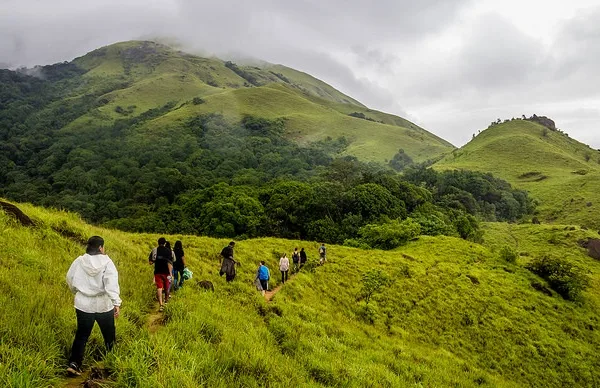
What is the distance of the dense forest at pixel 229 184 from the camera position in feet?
213

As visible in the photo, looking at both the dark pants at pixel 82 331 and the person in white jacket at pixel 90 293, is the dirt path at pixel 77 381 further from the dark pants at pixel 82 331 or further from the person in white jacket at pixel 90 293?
the dark pants at pixel 82 331

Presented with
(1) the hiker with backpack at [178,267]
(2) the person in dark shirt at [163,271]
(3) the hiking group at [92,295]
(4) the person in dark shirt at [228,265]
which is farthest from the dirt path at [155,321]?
(4) the person in dark shirt at [228,265]

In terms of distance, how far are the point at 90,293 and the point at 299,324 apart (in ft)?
26.2

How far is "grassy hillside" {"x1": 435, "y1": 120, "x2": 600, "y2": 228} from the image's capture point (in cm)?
10212

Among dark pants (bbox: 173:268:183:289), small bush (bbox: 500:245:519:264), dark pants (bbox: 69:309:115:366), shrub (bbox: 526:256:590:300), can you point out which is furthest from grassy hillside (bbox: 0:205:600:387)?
small bush (bbox: 500:245:519:264)

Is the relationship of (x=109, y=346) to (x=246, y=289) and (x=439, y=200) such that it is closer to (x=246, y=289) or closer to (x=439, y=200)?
(x=246, y=289)

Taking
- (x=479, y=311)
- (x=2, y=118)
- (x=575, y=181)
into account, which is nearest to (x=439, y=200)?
(x=575, y=181)

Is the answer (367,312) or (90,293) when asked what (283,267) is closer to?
(367,312)

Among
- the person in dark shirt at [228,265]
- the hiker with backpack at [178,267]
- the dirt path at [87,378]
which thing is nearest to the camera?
the dirt path at [87,378]

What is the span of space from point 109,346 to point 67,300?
211 centimetres

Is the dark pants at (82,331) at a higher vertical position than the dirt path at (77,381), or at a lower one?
higher

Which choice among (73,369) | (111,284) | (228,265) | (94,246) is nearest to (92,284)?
(111,284)

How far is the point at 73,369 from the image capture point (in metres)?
5.15

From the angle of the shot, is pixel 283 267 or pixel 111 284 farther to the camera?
pixel 283 267
